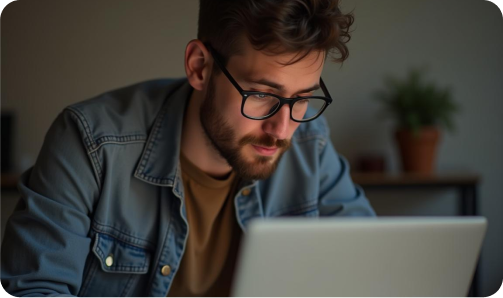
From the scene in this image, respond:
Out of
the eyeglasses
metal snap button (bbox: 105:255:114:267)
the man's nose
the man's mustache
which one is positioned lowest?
metal snap button (bbox: 105:255:114:267)

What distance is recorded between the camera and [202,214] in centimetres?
130

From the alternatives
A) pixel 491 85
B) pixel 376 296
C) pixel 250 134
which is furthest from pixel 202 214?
pixel 491 85

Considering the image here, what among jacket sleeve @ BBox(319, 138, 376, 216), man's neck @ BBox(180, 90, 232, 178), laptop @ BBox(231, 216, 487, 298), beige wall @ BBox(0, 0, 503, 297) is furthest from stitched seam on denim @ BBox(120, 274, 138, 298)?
beige wall @ BBox(0, 0, 503, 297)

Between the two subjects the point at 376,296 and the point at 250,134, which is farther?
the point at 250,134

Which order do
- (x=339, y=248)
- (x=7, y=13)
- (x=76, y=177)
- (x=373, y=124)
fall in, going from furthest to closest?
(x=373, y=124)
(x=7, y=13)
(x=76, y=177)
(x=339, y=248)

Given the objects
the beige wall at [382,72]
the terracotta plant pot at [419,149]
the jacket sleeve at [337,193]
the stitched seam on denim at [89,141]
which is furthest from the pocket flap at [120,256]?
the terracotta plant pot at [419,149]

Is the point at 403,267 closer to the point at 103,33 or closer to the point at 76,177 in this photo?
the point at 76,177

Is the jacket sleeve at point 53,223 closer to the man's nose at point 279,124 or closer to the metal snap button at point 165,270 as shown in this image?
the metal snap button at point 165,270

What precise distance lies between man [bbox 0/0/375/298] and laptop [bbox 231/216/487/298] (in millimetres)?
462

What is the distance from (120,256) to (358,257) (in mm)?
660

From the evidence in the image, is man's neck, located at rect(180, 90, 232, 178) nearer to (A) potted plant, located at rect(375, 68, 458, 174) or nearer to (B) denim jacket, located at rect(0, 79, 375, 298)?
(B) denim jacket, located at rect(0, 79, 375, 298)

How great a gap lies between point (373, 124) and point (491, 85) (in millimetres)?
657

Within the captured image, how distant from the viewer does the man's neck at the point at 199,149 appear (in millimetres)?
1325

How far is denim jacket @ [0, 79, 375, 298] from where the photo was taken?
106 centimetres
